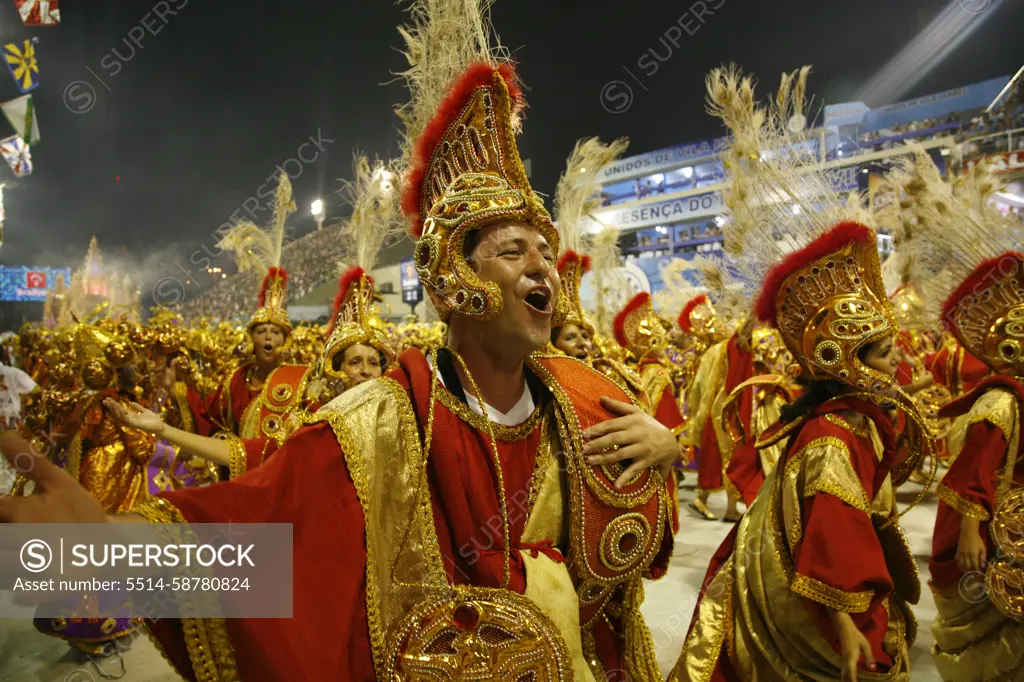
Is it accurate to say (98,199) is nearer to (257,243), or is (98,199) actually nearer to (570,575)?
(257,243)

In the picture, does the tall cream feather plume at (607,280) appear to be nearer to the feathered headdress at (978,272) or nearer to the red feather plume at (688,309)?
the red feather plume at (688,309)

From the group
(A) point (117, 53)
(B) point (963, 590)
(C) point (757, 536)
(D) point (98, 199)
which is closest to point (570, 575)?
(C) point (757, 536)

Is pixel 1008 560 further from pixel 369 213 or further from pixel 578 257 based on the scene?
pixel 369 213

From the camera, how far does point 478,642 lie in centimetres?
133

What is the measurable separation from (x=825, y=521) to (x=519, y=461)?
1.43m

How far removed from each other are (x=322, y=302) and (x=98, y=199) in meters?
7.27

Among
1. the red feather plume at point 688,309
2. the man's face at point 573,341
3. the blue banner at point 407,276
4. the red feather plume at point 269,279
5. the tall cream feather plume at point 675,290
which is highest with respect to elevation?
the blue banner at point 407,276

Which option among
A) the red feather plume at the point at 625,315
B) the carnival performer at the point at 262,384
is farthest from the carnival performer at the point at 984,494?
the red feather plume at the point at 625,315

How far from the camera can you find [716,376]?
304 inches

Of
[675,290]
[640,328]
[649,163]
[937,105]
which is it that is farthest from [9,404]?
[649,163]

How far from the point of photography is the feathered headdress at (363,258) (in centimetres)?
401

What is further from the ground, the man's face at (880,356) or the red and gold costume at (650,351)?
the red and gold costume at (650,351)

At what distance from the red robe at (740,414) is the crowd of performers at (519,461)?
1516 mm

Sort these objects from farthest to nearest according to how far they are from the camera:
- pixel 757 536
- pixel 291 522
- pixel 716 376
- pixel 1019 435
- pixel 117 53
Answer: pixel 716 376, pixel 117 53, pixel 1019 435, pixel 757 536, pixel 291 522
